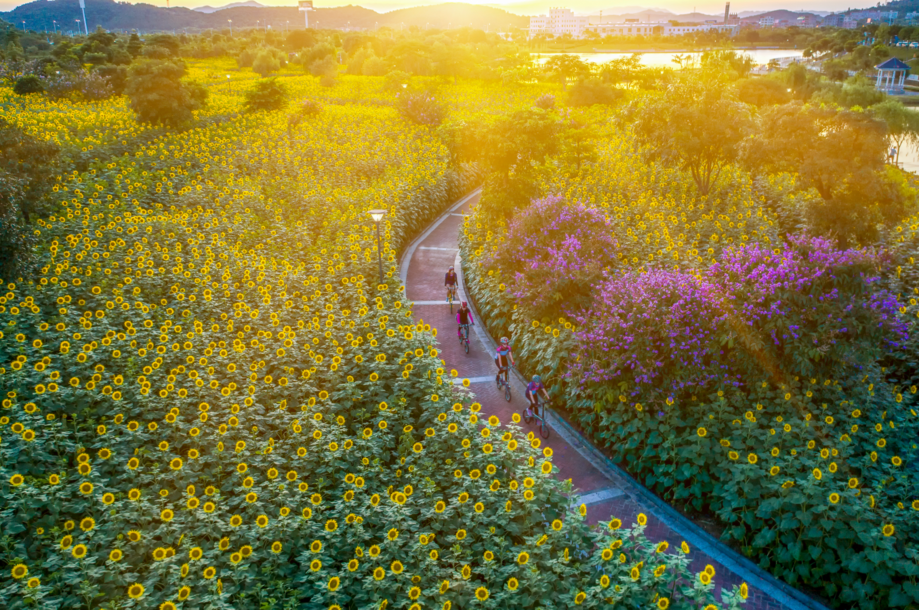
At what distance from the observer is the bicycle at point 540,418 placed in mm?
10172

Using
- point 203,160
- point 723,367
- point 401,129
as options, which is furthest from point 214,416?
point 401,129

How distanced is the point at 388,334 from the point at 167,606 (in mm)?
5858

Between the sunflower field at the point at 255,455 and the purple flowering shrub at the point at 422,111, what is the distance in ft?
71.1

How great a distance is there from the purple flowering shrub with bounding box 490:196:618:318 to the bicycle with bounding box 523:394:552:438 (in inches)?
95.7

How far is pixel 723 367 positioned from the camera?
869 cm

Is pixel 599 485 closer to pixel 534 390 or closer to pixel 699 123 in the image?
pixel 534 390

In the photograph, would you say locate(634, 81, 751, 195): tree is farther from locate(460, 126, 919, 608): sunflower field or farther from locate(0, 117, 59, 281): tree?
locate(0, 117, 59, 281): tree

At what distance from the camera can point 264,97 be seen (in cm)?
3359

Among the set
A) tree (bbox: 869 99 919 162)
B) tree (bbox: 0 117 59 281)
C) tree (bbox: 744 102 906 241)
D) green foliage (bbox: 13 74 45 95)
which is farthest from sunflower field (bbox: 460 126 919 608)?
green foliage (bbox: 13 74 45 95)

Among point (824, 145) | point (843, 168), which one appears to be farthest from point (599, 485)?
point (824, 145)

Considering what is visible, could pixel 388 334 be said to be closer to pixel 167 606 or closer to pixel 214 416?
pixel 214 416

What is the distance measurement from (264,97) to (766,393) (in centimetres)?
3320

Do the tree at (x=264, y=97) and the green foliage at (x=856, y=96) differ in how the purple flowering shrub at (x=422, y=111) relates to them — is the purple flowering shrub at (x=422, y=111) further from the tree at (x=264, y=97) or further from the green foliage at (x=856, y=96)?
the green foliage at (x=856, y=96)

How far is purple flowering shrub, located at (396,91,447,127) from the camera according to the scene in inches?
1325
